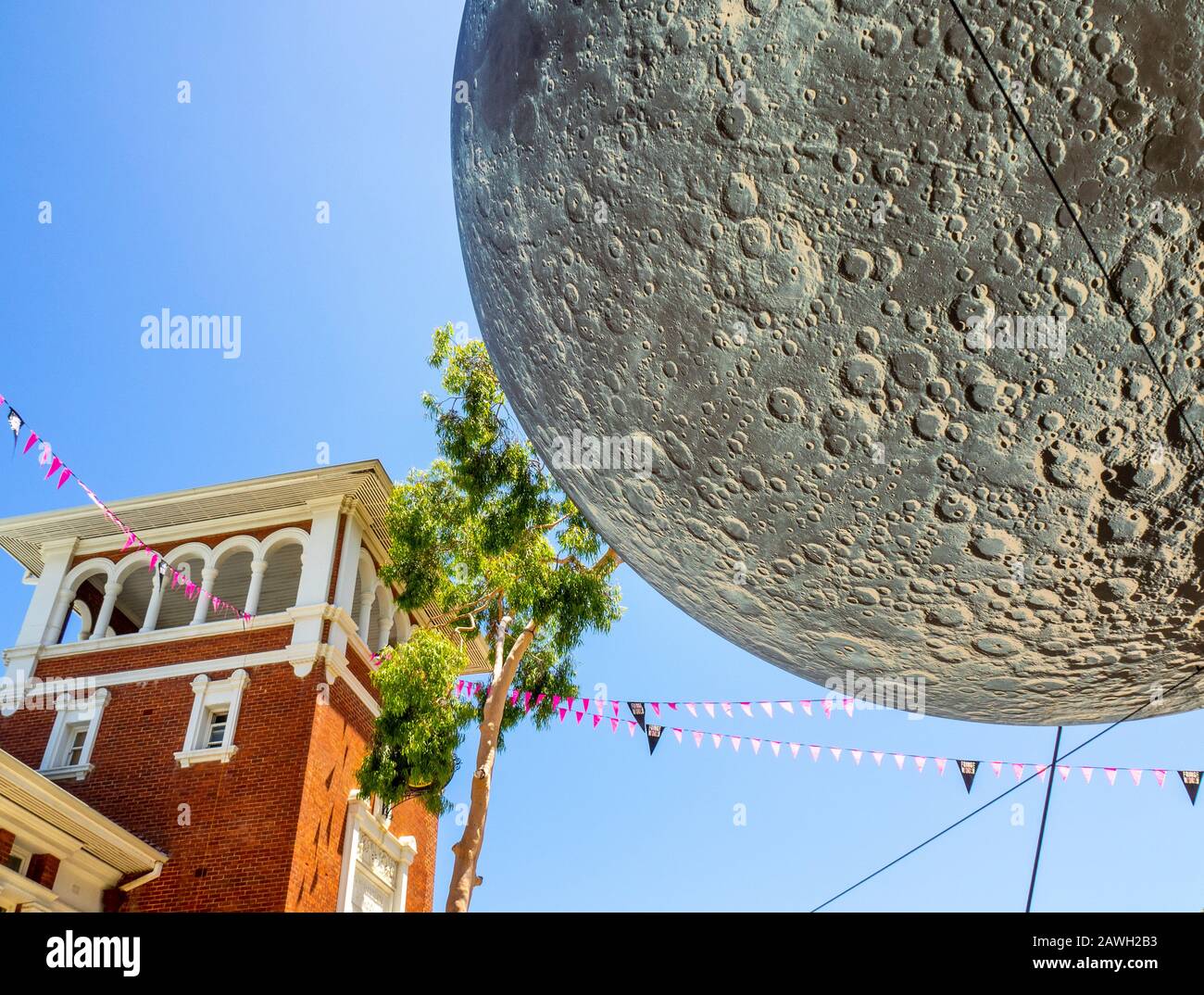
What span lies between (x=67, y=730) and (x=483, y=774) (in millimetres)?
8296

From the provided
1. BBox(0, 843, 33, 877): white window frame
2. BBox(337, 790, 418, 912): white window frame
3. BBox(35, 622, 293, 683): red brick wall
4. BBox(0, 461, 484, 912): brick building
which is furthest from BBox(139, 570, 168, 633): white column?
BBox(0, 843, 33, 877): white window frame

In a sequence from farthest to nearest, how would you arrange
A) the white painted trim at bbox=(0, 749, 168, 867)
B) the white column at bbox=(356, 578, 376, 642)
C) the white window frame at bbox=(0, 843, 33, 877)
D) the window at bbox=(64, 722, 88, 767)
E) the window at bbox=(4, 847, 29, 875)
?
the white column at bbox=(356, 578, 376, 642), the window at bbox=(64, 722, 88, 767), the white window frame at bbox=(0, 843, 33, 877), the window at bbox=(4, 847, 29, 875), the white painted trim at bbox=(0, 749, 168, 867)

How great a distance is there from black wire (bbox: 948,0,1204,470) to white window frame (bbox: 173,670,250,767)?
14845 mm

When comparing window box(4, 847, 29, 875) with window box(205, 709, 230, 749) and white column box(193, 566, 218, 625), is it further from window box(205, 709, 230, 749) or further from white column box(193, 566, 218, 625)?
white column box(193, 566, 218, 625)

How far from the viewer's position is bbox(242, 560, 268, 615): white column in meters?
15.9

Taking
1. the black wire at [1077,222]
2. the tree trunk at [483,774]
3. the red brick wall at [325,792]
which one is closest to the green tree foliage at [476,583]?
the tree trunk at [483,774]

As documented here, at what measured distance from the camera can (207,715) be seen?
15.0 meters

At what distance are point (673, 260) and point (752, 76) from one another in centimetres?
28

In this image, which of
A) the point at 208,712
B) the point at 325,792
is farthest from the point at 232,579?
the point at 325,792

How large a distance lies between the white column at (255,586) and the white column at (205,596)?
25.3 inches

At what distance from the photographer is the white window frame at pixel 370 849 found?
14.3 m

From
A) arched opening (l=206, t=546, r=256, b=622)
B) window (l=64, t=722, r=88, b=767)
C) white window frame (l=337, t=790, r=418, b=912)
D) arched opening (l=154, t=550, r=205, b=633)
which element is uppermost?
arched opening (l=206, t=546, r=256, b=622)
